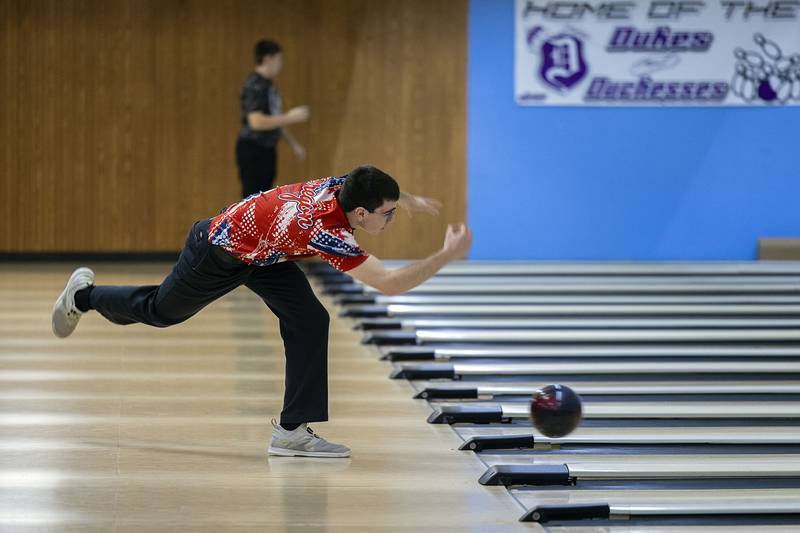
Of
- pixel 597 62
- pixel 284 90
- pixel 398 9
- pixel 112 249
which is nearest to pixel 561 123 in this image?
pixel 597 62

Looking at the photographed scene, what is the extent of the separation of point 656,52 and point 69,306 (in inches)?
260

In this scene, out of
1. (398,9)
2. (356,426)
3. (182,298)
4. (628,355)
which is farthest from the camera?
(398,9)

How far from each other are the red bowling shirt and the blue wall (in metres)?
6.24

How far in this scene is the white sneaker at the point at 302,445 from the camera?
13.1 feet

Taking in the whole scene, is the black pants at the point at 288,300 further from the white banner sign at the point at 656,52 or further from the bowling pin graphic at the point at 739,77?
the bowling pin graphic at the point at 739,77

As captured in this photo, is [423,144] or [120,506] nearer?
[120,506]

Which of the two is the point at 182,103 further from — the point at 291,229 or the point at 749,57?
the point at 291,229

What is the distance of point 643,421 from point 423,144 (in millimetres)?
5703

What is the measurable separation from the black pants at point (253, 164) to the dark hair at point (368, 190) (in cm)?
494

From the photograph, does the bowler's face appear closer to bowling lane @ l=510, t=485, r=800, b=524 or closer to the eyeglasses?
the eyeglasses

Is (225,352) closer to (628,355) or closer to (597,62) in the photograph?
(628,355)

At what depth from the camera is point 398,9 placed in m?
9.83

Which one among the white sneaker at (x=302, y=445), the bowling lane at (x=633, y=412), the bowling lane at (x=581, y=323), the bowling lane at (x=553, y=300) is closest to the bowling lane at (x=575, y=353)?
the bowling lane at (x=581, y=323)

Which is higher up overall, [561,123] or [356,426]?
[561,123]
